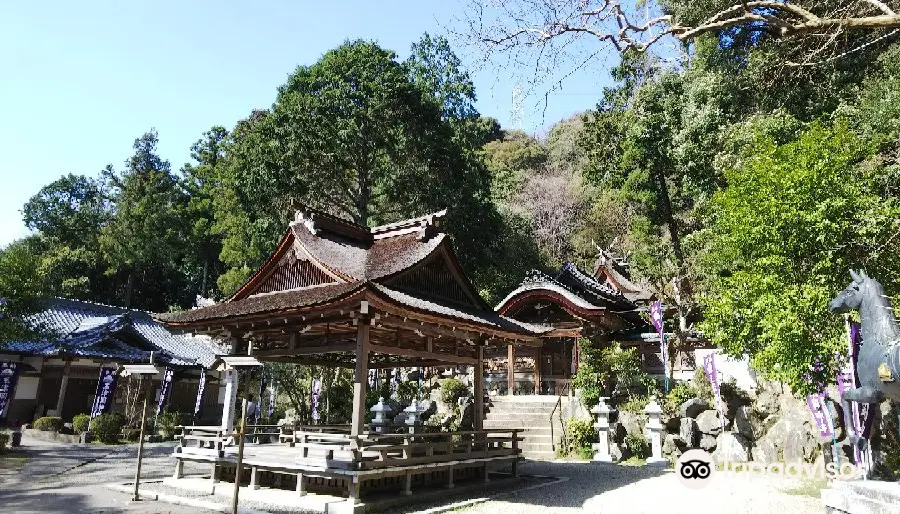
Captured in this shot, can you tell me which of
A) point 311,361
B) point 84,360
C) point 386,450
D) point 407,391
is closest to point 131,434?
point 84,360

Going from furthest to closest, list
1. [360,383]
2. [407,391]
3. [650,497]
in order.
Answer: [407,391] < [650,497] < [360,383]

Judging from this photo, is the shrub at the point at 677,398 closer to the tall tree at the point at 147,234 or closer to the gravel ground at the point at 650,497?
the gravel ground at the point at 650,497

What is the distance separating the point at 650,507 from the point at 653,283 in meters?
20.7

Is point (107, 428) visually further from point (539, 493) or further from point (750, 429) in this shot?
point (750, 429)

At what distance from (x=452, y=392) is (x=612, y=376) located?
22.1 feet

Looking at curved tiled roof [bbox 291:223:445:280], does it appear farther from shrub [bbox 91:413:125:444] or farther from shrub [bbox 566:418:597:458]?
shrub [bbox 91:413:125:444]

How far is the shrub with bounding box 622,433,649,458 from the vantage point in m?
19.0

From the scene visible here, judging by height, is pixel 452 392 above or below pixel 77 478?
above

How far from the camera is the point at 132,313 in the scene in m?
33.4

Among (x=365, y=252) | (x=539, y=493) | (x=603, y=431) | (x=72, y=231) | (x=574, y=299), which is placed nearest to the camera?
(x=539, y=493)

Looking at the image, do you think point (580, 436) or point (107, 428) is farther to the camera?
point (107, 428)

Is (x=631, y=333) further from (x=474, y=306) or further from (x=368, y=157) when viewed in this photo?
(x=368, y=157)

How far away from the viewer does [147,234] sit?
149 ft

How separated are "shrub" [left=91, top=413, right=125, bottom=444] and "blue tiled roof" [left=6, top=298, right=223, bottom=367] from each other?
3997 mm
